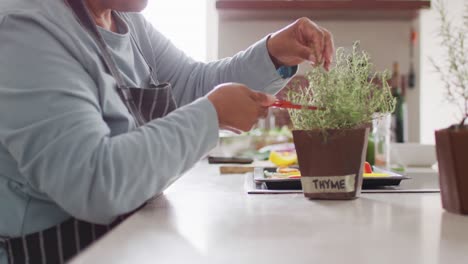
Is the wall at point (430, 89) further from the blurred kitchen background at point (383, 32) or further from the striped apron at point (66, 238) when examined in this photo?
the striped apron at point (66, 238)

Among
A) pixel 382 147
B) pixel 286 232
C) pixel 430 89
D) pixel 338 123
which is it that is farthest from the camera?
pixel 430 89

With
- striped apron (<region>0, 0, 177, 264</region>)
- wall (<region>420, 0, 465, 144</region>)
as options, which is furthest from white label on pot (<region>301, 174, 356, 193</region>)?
wall (<region>420, 0, 465, 144</region>)

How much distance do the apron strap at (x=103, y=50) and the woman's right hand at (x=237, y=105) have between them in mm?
168

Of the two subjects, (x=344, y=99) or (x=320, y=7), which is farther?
(x=320, y=7)

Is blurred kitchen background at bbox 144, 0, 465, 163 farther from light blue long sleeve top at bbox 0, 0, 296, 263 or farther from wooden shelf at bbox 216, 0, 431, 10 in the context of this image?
light blue long sleeve top at bbox 0, 0, 296, 263

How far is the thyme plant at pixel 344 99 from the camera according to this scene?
2.54 ft

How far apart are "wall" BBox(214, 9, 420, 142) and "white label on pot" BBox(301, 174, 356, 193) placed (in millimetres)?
1997

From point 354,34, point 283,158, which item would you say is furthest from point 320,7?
point 283,158

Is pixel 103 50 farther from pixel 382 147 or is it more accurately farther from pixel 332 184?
pixel 382 147

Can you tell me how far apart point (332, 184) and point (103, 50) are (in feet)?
1.40

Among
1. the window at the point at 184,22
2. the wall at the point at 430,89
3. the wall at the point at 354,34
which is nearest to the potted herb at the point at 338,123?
the wall at the point at 354,34

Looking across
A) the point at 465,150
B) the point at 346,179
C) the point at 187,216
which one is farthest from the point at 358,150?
the point at 187,216

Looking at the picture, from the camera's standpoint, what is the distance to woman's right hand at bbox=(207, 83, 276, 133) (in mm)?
790

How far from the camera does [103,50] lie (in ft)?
2.93
